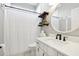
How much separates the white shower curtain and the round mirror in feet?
1.20

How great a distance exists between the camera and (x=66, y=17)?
1405 millimetres

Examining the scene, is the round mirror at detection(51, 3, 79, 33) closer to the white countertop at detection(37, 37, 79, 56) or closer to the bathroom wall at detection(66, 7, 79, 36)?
the bathroom wall at detection(66, 7, 79, 36)

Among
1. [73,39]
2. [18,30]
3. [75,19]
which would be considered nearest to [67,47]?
[73,39]

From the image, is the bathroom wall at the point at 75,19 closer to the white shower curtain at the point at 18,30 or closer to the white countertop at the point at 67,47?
the white countertop at the point at 67,47

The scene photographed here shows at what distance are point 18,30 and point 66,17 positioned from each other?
82 cm

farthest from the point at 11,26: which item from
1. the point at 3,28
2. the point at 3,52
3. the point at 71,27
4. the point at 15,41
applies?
the point at 71,27

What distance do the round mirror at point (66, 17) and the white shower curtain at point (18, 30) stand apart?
0.37 meters

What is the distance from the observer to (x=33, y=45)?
153cm

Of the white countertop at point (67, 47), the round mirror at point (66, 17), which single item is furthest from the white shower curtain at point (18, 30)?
the round mirror at point (66, 17)

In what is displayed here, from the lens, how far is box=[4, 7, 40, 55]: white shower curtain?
1.50 metres

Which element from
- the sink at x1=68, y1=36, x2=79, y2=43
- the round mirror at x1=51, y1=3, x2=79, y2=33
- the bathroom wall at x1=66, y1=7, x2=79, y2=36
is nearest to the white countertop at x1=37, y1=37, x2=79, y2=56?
the sink at x1=68, y1=36, x2=79, y2=43

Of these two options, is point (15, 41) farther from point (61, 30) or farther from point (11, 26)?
point (61, 30)

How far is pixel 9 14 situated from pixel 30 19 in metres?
0.36

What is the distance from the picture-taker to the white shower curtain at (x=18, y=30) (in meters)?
1.50
